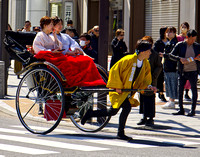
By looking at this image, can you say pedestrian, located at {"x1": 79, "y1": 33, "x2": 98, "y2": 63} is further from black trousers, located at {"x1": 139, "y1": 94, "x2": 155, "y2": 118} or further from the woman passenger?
the woman passenger

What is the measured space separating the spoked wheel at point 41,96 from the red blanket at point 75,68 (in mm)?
198

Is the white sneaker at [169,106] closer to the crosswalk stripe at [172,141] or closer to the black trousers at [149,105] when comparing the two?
the black trousers at [149,105]

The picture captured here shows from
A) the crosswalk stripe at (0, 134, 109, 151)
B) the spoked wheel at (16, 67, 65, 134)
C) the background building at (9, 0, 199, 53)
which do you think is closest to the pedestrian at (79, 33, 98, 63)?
the spoked wheel at (16, 67, 65, 134)

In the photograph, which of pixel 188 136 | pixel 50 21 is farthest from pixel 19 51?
pixel 188 136

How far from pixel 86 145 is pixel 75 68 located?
1.47m

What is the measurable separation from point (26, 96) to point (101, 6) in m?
2.15

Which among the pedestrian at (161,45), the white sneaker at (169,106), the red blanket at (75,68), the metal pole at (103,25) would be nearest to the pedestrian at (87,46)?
the pedestrian at (161,45)

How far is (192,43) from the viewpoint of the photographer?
11625 millimetres

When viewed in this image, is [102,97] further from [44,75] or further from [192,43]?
[192,43]

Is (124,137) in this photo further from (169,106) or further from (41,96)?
(169,106)

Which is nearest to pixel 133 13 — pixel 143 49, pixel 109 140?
pixel 143 49

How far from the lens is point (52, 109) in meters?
9.16

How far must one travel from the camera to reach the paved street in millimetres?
7457

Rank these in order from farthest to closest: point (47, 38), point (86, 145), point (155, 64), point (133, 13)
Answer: point (133, 13), point (155, 64), point (47, 38), point (86, 145)
